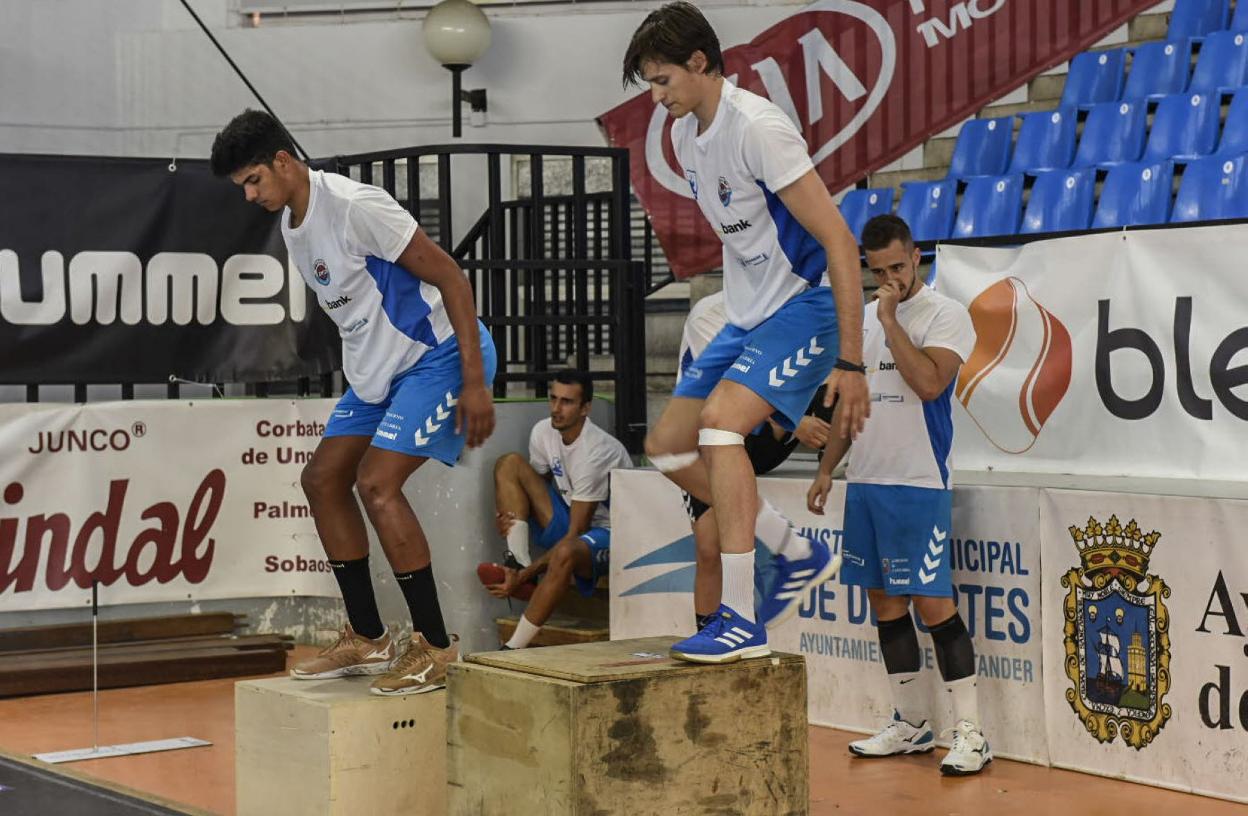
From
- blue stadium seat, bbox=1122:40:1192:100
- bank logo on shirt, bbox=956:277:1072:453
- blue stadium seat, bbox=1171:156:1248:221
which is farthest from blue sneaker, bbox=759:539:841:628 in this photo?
blue stadium seat, bbox=1122:40:1192:100

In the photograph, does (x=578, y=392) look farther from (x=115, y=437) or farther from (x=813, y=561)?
(x=813, y=561)

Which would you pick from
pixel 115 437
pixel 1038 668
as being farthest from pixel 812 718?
pixel 115 437

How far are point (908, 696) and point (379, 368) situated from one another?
8.04ft

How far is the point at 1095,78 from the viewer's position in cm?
1032

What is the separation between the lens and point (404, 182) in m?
14.8

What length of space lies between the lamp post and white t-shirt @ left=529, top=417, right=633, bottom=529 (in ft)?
18.2

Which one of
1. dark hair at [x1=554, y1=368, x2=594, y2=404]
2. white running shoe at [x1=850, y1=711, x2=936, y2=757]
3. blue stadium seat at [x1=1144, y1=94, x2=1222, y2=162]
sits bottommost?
white running shoe at [x1=850, y1=711, x2=936, y2=757]

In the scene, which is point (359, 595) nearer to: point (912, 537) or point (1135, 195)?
point (912, 537)

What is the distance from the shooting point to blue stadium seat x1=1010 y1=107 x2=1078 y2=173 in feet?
32.9

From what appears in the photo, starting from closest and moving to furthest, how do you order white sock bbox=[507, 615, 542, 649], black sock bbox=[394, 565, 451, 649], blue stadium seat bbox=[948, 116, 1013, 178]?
1. black sock bbox=[394, 565, 451, 649]
2. white sock bbox=[507, 615, 542, 649]
3. blue stadium seat bbox=[948, 116, 1013, 178]

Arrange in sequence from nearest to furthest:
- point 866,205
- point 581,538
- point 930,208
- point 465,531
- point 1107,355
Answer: point 1107,355, point 581,538, point 465,531, point 930,208, point 866,205

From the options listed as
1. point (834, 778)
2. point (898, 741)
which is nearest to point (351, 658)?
point (834, 778)

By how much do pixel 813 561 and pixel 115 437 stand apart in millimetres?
4822

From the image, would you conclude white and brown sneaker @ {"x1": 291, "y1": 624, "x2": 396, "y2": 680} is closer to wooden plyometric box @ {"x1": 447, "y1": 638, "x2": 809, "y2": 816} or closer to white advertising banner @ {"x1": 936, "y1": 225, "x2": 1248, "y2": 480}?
wooden plyometric box @ {"x1": 447, "y1": 638, "x2": 809, "y2": 816}
